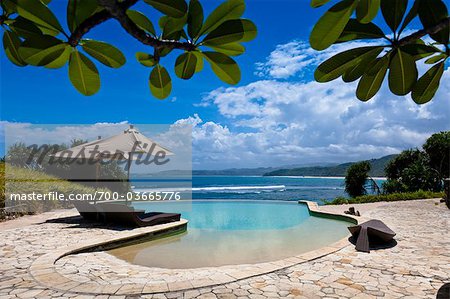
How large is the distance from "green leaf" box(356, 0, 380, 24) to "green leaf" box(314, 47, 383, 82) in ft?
0.30

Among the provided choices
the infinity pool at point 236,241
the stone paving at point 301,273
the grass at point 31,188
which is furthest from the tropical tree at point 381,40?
the grass at point 31,188

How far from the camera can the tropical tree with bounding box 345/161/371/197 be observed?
18.6 meters

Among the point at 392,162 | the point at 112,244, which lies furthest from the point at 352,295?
the point at 392,162

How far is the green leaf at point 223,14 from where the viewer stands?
0.69 meters

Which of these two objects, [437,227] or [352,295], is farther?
[437,227]

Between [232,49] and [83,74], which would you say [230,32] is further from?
[83,74]

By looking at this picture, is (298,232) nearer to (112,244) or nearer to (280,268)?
(280,268)

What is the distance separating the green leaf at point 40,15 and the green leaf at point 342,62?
25.0 inches

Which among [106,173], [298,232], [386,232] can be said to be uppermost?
[106,173]

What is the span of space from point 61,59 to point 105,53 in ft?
0.34

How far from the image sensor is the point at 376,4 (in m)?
0.70

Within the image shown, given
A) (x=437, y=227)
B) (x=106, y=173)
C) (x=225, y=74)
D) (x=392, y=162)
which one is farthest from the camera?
(x=392, y=162)

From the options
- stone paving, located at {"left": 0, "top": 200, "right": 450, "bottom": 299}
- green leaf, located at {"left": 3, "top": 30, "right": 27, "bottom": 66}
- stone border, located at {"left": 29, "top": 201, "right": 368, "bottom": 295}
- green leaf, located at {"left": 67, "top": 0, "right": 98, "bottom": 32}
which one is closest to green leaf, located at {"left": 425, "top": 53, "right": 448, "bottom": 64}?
green leaf, located at {"left": 67, "top": 0, "right": 98, "bottom": 32}

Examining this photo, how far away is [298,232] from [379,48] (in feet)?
27.6
